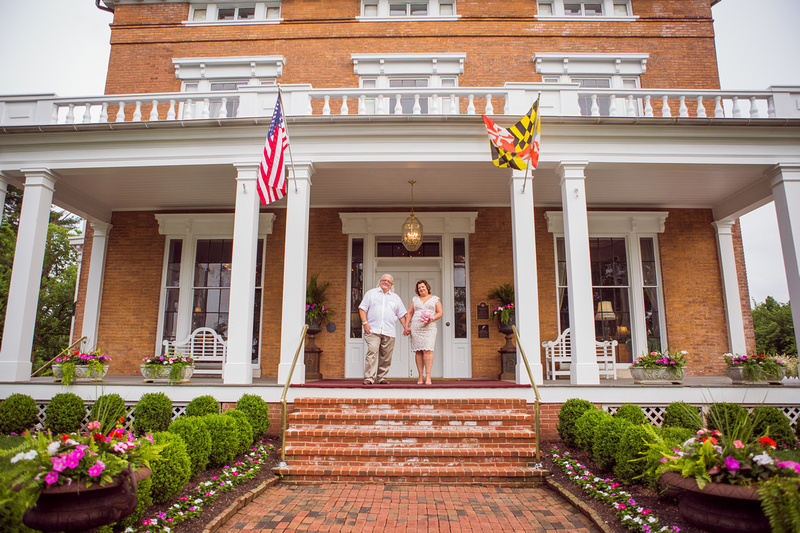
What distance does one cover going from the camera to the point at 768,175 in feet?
26.5


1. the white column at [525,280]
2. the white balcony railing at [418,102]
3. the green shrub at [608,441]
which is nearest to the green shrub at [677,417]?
Answer: the green shrub at [608,441]

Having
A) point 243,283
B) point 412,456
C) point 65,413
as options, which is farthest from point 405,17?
point 65,413

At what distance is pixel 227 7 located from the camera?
1184 cm

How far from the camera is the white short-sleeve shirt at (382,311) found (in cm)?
724

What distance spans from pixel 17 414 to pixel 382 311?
210 inches

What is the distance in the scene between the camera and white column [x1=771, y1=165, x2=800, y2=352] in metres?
7.39

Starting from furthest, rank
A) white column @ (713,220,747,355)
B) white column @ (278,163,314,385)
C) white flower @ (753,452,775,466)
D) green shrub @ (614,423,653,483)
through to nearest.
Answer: white column @ (713,220,747,355), white column @ (278,163,314,385), green shrub @ (614,423,653,483), white flower @ (753,452,775,466)

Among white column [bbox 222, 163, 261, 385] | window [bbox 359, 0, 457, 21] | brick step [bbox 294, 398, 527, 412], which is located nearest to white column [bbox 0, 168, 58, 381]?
white column [bbox 222, 163, 261, 385]

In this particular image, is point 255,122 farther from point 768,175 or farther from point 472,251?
point 768,175

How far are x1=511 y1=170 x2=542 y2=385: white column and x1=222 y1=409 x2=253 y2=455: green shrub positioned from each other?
393 cm

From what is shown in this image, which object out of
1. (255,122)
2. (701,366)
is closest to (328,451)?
(255,122)

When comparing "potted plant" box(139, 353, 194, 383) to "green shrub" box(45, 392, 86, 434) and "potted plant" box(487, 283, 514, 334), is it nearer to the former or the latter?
"green shrub" box(45, 392, 86, 434)

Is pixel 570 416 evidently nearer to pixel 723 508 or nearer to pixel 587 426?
pixel 587 426

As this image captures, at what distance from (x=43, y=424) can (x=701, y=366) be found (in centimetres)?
1194
